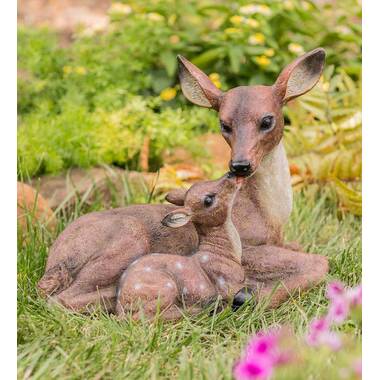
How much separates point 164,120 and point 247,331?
2706 millimetres

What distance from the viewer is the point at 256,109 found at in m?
3.39

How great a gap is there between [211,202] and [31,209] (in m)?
1.52

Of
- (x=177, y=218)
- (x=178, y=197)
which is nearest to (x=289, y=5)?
(x=178, y=197)

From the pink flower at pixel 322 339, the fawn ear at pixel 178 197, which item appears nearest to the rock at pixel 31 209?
the fawn ear at pixel 178 197

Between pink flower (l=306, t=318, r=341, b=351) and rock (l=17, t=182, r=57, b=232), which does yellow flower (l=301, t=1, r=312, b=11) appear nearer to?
rock (l=17, t=182, r=57, b=232)

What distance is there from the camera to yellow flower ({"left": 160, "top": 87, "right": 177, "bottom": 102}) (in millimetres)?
6508

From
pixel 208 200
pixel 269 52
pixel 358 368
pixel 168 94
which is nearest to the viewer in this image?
pixel 358 368

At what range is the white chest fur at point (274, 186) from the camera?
3.58 meters

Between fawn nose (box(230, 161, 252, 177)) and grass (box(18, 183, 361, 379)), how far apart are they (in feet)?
1.91

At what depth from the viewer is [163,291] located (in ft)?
10.6

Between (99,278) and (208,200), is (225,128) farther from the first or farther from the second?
(99,278)

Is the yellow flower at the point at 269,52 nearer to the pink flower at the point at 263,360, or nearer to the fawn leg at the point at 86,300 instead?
the fawn leg at the point at 86,300
